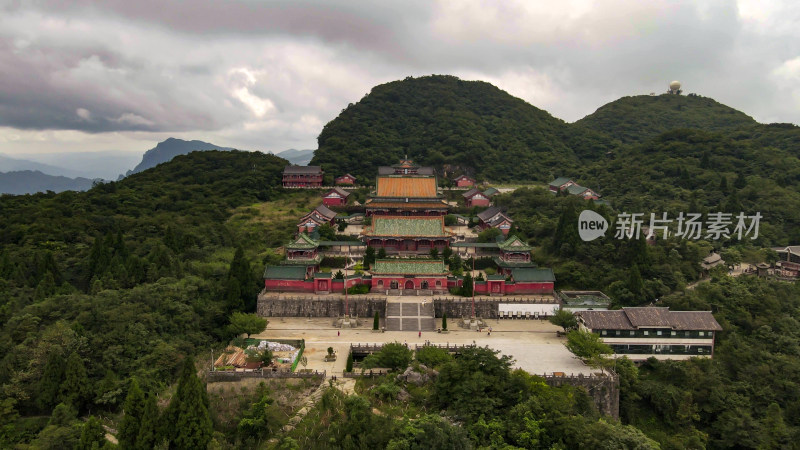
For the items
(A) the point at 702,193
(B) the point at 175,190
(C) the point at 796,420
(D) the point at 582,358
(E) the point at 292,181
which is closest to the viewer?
(C) the point at 796,420

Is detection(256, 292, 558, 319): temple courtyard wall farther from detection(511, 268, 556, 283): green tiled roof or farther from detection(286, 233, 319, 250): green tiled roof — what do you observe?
detection(286, 233, 319, 250): green tiled roof

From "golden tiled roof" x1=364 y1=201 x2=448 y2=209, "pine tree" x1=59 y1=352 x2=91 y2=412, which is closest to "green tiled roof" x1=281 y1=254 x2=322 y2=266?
"golden tiled roof" x1=364 y1=201 x2=448 y2=209

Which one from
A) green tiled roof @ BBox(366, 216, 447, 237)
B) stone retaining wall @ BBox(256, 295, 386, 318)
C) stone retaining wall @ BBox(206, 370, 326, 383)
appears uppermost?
green tiled roof @ BBox(366, 216, 447, 237)

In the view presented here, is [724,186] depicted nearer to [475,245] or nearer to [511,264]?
[511,264]

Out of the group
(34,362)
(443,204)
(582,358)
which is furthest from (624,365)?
(34,362)

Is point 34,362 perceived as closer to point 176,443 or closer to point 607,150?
point 176,443

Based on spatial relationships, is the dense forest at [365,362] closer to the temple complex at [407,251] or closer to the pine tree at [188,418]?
the pine tree at [188,418]

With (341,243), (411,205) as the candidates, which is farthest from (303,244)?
(411,205)
